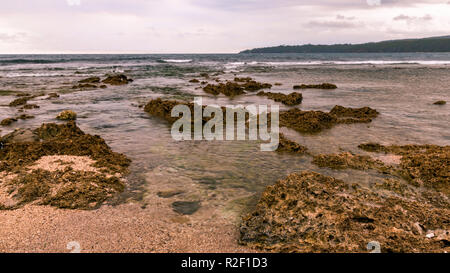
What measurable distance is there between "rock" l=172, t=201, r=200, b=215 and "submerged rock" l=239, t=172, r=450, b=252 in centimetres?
112

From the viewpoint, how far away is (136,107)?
15906mm

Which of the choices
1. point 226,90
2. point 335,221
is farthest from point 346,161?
point 226,90

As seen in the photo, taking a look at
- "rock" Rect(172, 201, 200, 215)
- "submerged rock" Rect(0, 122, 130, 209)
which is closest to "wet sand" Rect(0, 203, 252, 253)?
"rock" Rect(172, 201, 200, 215)

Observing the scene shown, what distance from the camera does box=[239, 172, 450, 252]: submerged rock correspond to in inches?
161

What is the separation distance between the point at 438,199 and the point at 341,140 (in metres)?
4.25

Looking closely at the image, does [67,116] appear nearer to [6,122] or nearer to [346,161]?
[6,122]

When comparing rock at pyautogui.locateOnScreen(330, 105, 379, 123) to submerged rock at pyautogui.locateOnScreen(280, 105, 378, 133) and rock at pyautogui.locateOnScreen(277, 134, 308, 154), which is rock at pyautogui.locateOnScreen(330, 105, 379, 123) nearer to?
submerged rock at pyautogui.locateOnScreen(280, 105, 378, 133)

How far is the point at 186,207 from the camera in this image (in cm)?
548

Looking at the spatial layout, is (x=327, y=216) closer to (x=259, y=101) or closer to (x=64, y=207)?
(x=64, y=207)

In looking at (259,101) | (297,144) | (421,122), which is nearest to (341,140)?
(297,144)

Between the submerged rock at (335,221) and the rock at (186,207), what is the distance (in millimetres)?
1122

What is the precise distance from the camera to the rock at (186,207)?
5.32 m

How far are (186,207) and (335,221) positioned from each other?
287cm

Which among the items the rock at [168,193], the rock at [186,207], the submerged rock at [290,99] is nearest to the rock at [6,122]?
the rock at [168,193]
